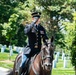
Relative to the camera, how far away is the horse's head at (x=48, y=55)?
7.59 metres

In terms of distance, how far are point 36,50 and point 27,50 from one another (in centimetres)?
28

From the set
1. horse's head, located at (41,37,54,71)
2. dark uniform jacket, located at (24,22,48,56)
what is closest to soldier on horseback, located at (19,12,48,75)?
dark uniform jacket, located at (24,22,48,56)

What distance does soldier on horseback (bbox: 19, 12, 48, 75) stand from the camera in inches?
329

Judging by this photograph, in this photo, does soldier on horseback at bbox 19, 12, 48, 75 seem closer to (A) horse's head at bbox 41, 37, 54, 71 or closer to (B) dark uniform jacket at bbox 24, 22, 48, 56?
(B) dark uniform jacket at bbox 24, 22, 48, 56

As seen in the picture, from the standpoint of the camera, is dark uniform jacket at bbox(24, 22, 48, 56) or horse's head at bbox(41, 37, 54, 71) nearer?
horse's head at bbox(41, 37, 54, 71)

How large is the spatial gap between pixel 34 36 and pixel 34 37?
0.18ft

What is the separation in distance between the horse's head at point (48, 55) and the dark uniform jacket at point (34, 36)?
244 millimetres

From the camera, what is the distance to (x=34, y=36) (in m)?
8.56

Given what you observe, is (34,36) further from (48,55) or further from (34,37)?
(48,55)

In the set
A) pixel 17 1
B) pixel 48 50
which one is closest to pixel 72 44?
pixel 48 50

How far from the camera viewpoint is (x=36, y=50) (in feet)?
28.7

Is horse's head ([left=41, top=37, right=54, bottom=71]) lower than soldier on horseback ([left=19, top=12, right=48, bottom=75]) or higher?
lower

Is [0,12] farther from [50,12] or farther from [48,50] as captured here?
[48,50]

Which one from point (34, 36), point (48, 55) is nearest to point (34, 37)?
point (34, 36)
